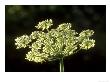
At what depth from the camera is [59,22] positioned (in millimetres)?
2203

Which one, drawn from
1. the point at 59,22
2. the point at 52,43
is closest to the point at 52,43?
the point at 52,43

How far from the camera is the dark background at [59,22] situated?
7.26 ft

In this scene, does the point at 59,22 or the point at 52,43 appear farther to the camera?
the point at 59,22

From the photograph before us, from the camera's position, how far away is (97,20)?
2.25 meters

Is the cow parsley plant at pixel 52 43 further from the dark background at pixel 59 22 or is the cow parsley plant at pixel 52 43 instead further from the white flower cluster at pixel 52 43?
the dark background at pixel 59 22

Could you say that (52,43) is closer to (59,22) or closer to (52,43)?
(52,43)

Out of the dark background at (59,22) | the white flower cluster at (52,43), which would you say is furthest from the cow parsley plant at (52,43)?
the dark background at (59,22)

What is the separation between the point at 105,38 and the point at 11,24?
720 millimetres

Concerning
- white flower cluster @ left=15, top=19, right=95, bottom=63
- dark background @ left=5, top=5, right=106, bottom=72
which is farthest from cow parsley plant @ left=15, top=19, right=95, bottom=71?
dark background @ left=5, top=5, right=106, bottom=72
